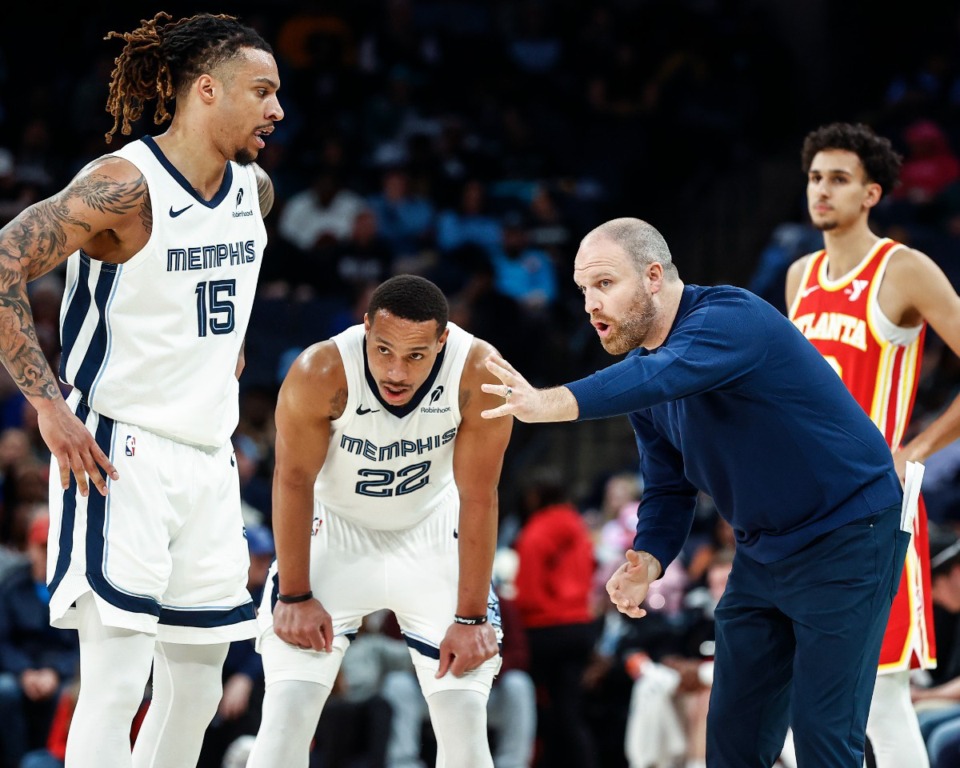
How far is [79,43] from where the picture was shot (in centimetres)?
1384

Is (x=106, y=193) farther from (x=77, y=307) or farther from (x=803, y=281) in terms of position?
(x=803, y=281)

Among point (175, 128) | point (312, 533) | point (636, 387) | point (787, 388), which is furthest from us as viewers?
point (312, 533)

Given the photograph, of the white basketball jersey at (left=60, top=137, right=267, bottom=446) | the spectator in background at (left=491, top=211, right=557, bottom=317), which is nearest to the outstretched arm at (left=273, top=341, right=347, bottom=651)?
the white basketball jersey at (left=60, top=137, right=267, bottom=446)

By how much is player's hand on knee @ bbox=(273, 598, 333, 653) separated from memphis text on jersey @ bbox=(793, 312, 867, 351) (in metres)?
2.05

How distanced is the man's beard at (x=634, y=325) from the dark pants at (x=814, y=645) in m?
0.80

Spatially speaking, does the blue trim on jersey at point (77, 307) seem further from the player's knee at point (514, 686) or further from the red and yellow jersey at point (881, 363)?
the player's knee at point (514, 686)

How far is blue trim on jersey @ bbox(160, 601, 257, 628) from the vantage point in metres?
4.09

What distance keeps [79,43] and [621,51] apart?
5761 mm

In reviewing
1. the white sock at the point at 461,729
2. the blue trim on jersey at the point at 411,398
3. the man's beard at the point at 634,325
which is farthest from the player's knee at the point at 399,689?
the man's beard at the point at 634,325

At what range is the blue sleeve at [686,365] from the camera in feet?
11.5

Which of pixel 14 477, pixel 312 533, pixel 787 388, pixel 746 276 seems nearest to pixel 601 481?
pixel 746 276

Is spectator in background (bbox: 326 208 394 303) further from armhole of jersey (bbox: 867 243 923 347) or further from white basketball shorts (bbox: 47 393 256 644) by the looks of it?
white basketball shorts (bbox: 47 393 256 644)

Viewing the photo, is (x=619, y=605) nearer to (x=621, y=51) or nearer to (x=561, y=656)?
(x=561, y=656)

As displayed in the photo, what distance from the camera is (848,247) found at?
514cm
